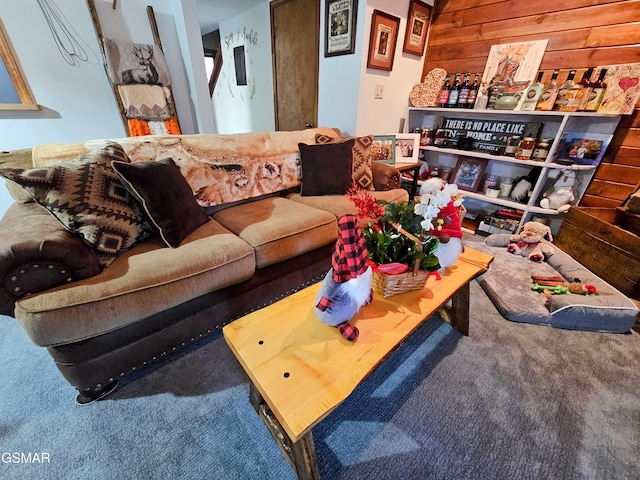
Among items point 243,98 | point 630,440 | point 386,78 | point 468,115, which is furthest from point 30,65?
point 630,440

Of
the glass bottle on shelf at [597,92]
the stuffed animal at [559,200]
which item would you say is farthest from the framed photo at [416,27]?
the stuffed animal at [559,200]

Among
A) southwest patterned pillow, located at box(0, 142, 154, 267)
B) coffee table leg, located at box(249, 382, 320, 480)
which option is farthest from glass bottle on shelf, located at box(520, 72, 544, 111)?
southwest patterned pillow, located at box(0, 142, 154, 267)

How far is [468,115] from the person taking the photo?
2576 mm

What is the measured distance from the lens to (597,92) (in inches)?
72.1

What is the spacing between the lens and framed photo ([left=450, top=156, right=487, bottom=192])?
2.58 meters

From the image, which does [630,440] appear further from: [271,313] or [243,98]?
[243,98]

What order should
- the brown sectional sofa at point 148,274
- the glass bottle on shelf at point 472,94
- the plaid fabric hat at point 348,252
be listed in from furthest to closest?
1. the glass bottle on shelf at point 472,94
2. the brown sectional sofa at point 148,274
3. the plaid fabric hat at point 348,252

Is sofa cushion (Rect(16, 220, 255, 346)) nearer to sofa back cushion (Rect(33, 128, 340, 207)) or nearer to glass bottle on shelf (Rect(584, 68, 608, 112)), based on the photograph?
sofa back cushion (Rect(33, 128, 340, 207))

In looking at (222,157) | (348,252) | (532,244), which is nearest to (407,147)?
(532,244)

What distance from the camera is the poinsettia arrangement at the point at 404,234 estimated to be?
949 millimetres

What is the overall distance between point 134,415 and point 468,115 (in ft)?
10.8

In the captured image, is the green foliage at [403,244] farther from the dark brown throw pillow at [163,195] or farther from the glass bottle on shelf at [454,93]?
the glass bottle on shelf at [454,93]

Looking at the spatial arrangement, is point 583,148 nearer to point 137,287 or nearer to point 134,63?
point 137,287

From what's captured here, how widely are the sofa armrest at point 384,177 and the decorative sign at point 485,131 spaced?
0.99 meters
